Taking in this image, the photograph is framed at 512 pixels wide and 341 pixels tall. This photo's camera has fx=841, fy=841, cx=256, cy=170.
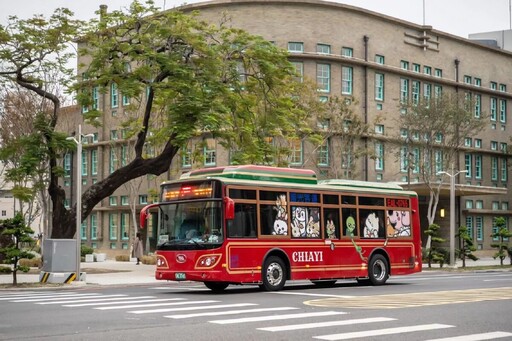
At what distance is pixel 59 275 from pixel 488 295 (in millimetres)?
15049

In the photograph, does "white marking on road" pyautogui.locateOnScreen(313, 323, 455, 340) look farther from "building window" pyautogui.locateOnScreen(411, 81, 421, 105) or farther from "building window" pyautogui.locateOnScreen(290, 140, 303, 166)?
"building window" pyautogui.locateOnScreen(411, 81, 421, 105)

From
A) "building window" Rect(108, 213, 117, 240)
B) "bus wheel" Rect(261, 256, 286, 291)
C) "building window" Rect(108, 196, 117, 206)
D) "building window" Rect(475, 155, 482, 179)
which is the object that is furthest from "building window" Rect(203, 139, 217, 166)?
"bus wheel" Rect(261, 256, 286, 291)

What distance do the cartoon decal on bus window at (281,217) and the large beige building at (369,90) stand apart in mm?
25757

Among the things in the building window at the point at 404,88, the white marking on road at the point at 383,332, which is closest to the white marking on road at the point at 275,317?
the white marking on road at the point at 383,332

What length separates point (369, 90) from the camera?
58.6 m

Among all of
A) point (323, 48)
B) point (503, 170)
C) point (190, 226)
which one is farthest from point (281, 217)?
point (503, 170)

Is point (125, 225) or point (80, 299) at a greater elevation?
point (125, 225)

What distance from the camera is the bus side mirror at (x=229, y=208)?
21219mm

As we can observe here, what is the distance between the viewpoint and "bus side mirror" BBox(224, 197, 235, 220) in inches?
835

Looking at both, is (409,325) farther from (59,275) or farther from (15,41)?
(15,41)

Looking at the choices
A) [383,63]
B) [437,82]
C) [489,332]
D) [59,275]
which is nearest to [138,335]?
[489,332]

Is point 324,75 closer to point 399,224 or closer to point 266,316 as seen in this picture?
point 399,224

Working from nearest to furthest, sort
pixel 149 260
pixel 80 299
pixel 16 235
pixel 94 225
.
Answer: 1. pixel 80 299
2. pixel 16 235
3. pixel 149 260
4. pixel 94 225

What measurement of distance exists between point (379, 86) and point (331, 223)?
36521mm
